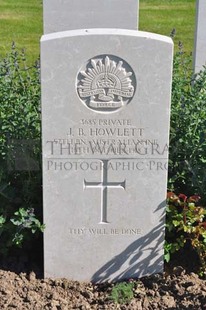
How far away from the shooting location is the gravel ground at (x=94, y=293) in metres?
3.67

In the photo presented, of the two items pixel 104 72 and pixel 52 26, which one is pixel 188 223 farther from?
pixel 52 26

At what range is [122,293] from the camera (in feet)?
12.5

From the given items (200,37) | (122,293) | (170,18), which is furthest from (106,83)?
(170,18)

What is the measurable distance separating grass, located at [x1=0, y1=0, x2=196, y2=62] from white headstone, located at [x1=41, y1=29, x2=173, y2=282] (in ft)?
17.5

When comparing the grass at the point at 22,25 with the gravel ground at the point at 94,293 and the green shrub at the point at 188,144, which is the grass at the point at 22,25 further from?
the gravel ground at the point at 94,293

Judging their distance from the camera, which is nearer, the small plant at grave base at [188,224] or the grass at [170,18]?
the small plant at grave base at [188,224]

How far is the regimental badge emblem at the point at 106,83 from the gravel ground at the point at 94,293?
1126mm

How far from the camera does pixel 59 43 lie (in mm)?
3467

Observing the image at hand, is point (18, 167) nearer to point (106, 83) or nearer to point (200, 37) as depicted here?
point (106, 83)

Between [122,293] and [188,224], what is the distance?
58 centimetres

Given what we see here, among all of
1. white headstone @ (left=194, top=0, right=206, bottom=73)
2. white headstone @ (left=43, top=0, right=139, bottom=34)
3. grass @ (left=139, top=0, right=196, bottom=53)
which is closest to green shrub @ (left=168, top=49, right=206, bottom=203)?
white headstone @ (left=194, top=0, right=206, bottom=73)

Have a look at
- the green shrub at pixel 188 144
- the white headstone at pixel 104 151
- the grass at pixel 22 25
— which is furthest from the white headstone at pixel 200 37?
the grass at pixel 22 25

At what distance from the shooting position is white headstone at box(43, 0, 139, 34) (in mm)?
6004

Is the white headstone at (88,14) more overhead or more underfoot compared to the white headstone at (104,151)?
more overhead
